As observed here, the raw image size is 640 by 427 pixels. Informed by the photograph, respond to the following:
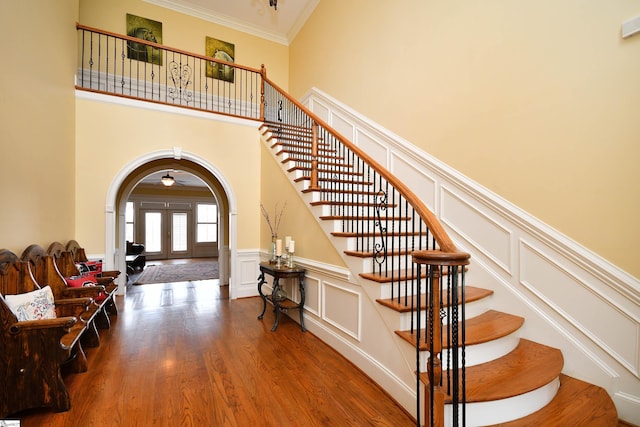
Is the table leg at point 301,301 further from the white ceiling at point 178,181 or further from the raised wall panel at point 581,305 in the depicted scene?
the white ceiling at point 178,181

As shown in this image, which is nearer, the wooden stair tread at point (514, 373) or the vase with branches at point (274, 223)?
the wooden stair tread at point (514, 373)

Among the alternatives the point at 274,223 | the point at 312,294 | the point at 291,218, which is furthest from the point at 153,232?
the point at 312,294

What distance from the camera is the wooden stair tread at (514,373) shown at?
1.80m

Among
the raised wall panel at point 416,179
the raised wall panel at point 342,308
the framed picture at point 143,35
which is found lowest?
the raised wall panel at point 342,308

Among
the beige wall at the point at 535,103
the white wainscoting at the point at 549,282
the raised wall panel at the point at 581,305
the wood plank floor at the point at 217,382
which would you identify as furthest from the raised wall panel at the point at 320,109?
the raised wall panel at the point at 581,305

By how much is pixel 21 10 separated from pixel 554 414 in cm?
525

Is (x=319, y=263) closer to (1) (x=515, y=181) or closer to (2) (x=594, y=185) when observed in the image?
(1) (x=515, y=181)

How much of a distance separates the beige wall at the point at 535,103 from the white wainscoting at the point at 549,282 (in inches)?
4.6

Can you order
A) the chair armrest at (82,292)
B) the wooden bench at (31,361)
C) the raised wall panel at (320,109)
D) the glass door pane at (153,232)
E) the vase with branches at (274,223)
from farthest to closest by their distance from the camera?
the glass door pane at (153,232) → the raised wall panel at (320,109) → the vase with branches at (274,223) → the chair armrest at (82,292) → the wooden bench at (31,361)

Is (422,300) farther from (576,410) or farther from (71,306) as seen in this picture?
(71,306)

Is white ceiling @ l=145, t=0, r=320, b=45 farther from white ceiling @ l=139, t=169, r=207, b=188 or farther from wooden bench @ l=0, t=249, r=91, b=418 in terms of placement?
wooden bench @ l=0, t=249, r=91, b=418

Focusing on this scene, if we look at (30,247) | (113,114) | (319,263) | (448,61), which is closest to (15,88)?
(30,247)

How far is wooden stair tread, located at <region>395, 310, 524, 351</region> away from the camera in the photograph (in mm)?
2099

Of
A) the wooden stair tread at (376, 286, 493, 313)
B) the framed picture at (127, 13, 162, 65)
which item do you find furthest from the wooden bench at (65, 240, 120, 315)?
the framed picture at (127, 13, 162, 65)
